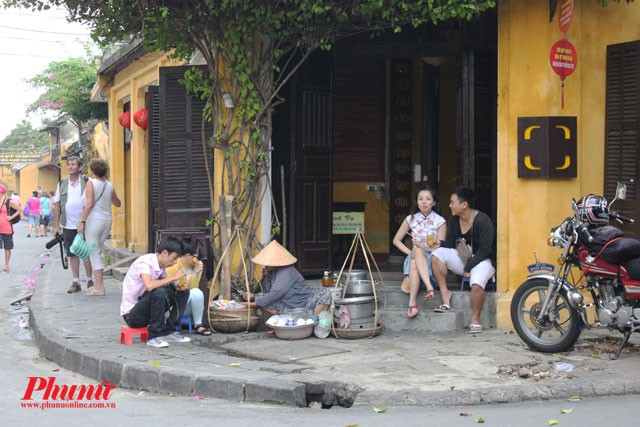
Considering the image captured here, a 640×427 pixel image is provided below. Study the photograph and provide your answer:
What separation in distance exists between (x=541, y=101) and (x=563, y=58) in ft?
1.62

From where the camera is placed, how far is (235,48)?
352 inches

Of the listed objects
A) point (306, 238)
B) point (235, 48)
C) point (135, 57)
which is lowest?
point (306, 238)

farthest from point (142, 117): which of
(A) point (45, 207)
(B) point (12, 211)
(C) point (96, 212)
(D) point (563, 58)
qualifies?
(A) point (45, 207)

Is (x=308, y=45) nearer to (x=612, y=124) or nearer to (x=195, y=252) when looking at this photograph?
(x=195, y=252)

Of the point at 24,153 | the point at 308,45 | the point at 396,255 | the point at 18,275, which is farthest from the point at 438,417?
the point at 24,153

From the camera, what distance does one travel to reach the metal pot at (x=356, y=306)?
837 centimetres

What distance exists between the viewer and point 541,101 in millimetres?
8523

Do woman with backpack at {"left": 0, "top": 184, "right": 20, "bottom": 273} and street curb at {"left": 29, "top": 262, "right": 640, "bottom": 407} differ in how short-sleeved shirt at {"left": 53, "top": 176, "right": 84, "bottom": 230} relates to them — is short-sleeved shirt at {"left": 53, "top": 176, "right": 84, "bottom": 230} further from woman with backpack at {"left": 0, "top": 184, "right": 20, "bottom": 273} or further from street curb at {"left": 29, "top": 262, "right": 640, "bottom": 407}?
woman with backpack at {"left": 0, "top": 184, "right": 20, "bottom": 273}

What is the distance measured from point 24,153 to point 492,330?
5362 centimetres

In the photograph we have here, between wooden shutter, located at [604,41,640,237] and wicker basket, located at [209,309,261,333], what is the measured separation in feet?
13.5

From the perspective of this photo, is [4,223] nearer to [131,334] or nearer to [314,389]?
[131,334]

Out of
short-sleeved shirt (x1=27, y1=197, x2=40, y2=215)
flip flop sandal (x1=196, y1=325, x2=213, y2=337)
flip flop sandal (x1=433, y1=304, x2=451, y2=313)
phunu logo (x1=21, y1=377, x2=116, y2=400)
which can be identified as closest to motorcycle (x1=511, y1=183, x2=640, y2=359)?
flip flop sandal (x1=433, y1=304, x2=451, y2=313)

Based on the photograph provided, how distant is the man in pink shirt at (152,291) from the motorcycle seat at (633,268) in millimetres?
→ 4094

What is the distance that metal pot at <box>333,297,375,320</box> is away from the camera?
837 centimetres
